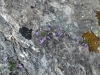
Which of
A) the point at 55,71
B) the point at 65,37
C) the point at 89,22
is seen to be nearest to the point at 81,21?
the point at 89,22

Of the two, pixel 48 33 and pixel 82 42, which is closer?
pixel 48 33

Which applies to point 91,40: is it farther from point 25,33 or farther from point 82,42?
point 25,33

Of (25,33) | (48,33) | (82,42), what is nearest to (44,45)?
(48,33)

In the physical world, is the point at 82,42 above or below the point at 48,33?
below

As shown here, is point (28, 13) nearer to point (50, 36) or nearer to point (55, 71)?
point (50, 36)

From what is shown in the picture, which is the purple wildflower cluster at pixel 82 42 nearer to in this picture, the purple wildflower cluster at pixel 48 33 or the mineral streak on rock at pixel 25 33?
the purple wildflower cluster at pixel 48 33

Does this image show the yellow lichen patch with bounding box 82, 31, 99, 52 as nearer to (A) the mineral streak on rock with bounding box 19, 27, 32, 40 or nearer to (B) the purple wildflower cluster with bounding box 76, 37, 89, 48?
(B) the purple wildflower cluster with bounding box 76, 37, 89, 48
